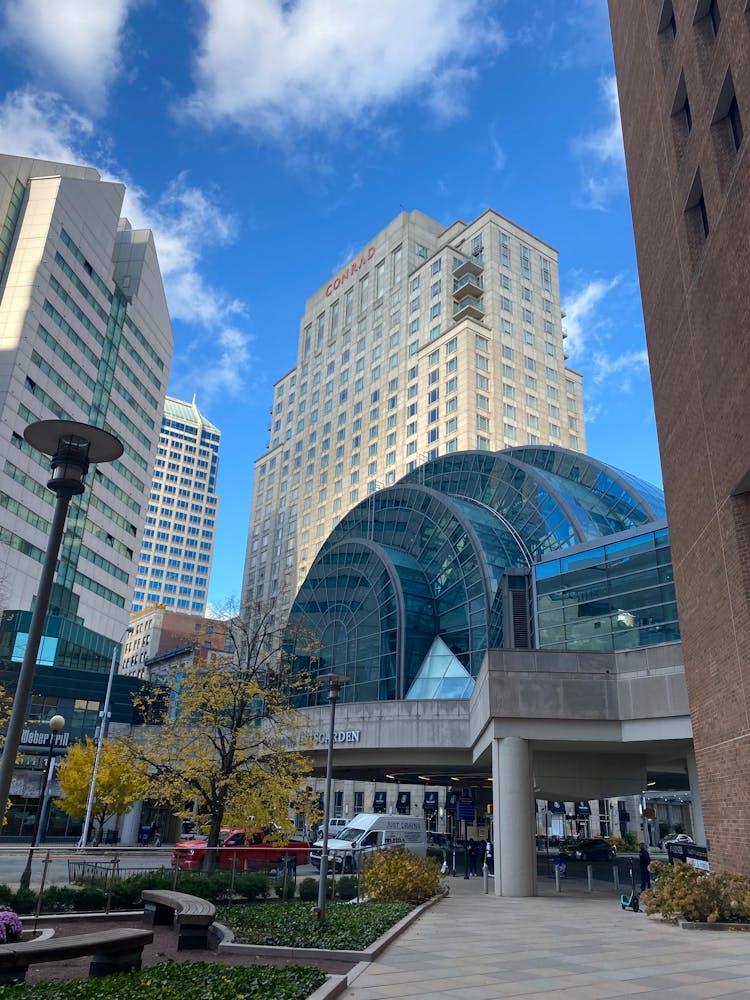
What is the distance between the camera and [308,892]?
65.3ft

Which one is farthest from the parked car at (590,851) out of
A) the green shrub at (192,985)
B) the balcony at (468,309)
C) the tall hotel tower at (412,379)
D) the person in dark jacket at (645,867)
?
the balcony at (468,309)

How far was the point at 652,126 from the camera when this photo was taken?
72.2 feet

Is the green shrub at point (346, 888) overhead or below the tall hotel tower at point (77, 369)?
below

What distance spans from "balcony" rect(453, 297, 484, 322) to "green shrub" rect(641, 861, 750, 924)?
3441 inches

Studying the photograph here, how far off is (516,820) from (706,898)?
8.63 m

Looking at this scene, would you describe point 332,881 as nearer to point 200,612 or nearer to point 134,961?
point 134,961

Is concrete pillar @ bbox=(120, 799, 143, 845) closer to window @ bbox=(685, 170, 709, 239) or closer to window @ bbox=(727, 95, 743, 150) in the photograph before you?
window @ bbox=(685, 170, 709, 239)

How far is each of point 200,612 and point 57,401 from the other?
4805 inches

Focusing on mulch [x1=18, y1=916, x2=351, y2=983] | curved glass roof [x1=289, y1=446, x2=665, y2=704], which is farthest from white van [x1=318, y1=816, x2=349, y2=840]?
mulch [x1=18, y1=916, x2=351, y2=983]

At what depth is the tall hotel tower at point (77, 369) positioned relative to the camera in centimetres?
6556

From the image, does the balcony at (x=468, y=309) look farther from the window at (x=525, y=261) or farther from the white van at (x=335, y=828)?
the white van at (x=335, y=828)

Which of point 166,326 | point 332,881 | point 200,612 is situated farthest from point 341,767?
point 200,612

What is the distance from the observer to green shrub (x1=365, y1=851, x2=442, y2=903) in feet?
60.8

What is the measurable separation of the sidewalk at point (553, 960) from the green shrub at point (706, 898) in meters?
0.47
